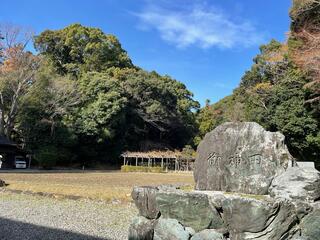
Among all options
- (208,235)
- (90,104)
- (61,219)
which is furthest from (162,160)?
(208,235)

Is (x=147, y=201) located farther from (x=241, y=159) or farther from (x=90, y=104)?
(x=90, y=104)

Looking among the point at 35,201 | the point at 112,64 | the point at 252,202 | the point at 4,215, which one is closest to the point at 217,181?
the point at 252,202

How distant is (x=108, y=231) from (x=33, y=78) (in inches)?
1119

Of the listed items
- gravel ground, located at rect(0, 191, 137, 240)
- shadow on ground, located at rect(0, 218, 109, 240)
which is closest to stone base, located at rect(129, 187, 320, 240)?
gravel ground, located at rect(0, 191, 137, 240)

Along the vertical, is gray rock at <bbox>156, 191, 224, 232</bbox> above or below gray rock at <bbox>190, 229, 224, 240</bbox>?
above

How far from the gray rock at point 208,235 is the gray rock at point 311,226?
1059mm

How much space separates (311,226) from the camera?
447 cm

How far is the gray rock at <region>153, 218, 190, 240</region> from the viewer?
16.1 ft

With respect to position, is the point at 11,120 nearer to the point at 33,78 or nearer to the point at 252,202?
the point at 33,78

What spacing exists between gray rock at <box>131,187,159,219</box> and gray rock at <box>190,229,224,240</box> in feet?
2.72

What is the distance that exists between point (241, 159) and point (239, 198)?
148 cm

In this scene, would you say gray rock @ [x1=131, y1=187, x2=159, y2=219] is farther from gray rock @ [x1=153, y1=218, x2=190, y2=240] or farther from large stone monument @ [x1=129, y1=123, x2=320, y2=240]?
gray rock @ [x1=153, y1=218, x2=190, y2=240]

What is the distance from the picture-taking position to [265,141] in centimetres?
594

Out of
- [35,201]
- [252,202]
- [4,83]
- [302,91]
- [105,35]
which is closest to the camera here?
[252,202]
